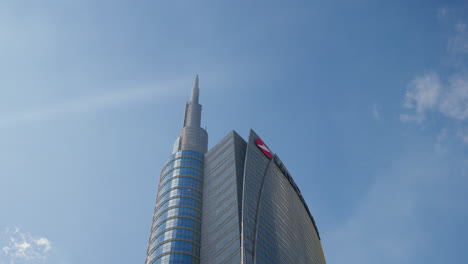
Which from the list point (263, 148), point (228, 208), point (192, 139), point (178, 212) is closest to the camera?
point (228, 208)

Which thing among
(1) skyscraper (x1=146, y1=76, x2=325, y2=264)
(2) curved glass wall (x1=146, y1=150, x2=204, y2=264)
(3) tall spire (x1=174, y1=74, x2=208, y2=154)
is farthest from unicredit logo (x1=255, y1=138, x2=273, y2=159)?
(2) curved glass wall (x1=146, y1=150, x2=204, y2=264)

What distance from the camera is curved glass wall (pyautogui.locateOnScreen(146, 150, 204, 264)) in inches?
5778

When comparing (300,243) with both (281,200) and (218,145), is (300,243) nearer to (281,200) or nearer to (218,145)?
(281,200)

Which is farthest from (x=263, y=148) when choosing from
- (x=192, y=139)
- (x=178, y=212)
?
(x=178, y=212)

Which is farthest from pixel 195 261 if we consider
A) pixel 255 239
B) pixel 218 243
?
pixel 255 239

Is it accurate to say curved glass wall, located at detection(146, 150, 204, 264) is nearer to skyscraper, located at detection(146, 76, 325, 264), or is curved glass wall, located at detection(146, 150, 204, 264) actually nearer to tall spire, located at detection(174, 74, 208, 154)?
skyscraper, located at detection(146, 76, 325, 264)

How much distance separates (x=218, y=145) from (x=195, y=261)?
49.2 meters

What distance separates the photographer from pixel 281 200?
16938 cm

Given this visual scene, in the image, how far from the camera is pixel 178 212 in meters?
158

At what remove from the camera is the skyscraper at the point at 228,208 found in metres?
143

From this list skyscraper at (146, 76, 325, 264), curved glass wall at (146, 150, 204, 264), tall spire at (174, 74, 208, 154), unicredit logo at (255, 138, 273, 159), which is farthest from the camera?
tall spire at (174, 74, 208, 154)

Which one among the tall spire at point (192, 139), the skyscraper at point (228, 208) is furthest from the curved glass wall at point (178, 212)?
the tall spire at point (192, 139)

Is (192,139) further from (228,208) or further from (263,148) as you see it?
(228,208)

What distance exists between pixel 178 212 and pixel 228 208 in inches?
655
